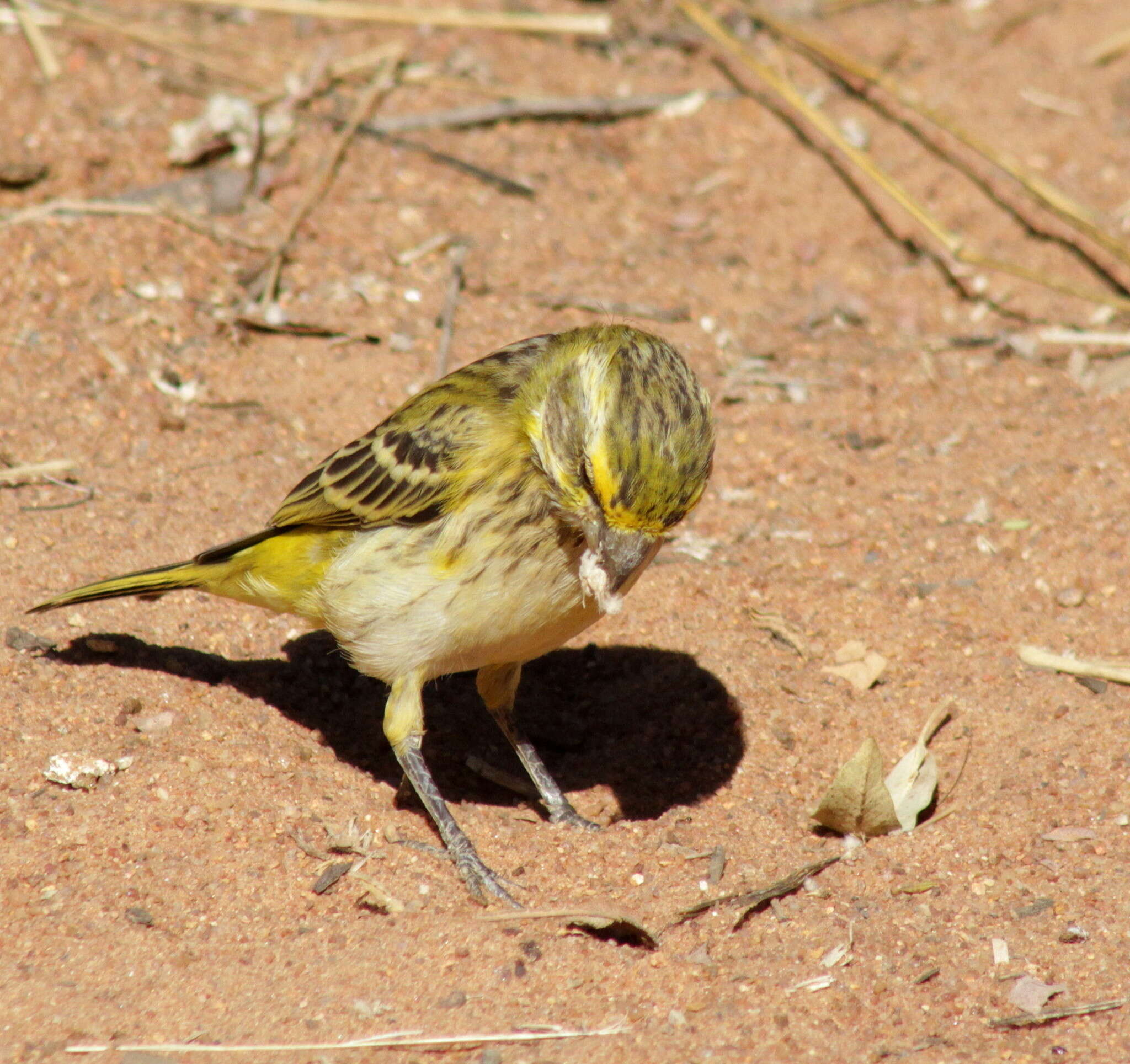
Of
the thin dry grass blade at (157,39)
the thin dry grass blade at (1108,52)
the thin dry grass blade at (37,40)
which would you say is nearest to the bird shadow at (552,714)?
the thin dry grass blade at (157,39)

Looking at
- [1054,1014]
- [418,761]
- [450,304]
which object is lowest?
[418,761]

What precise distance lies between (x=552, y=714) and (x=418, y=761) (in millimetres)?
1151

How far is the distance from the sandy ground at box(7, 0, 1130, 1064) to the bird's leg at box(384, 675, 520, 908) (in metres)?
0.14

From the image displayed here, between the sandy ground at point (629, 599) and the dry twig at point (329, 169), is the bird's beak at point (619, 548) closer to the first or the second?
the sandy ground at point (629, 599)

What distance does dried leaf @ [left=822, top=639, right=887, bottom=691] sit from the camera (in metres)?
5.93

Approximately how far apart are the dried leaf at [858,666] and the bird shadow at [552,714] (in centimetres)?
54

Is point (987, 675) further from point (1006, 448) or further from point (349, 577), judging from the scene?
point (349, 577)

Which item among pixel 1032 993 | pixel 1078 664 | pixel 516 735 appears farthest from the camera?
pixel 516 735

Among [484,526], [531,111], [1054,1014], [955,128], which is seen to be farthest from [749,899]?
[531,111]

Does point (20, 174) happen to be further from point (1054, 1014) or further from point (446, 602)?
point (1054, 1014)

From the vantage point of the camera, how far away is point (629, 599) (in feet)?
21.2

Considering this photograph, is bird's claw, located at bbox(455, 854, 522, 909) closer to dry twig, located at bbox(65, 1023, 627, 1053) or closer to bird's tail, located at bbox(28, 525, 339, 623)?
dry twig, located at bbox(65, 1023, 627, 1053)

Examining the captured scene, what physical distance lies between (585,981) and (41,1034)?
1.69 m

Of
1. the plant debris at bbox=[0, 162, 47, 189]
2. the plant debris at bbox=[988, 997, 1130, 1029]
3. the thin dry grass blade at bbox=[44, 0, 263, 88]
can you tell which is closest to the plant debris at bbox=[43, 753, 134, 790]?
the plant debris at bbox=[988, 997, 1130, 1029]
